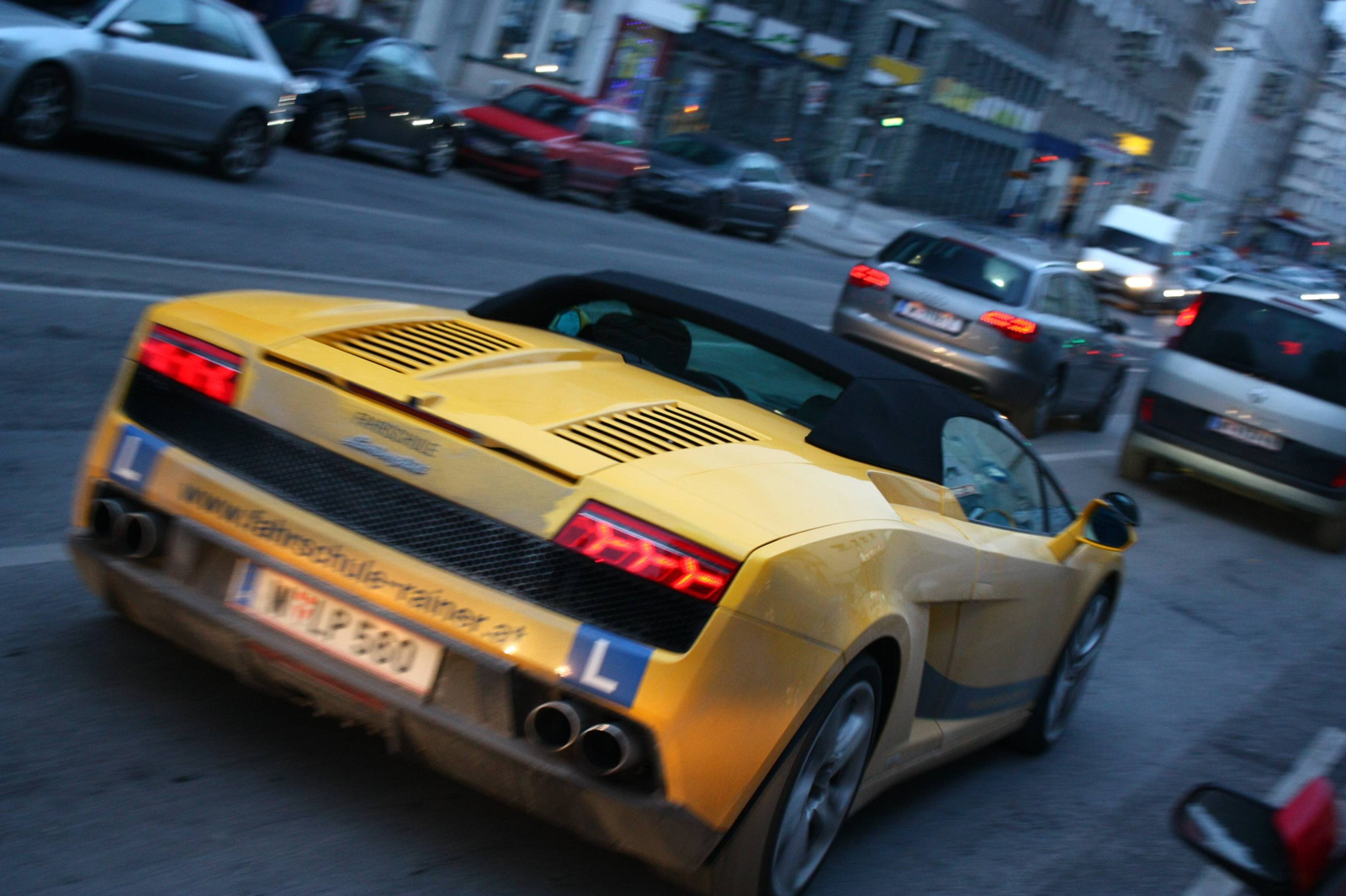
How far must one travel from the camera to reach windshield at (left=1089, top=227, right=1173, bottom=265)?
3591 centimetres

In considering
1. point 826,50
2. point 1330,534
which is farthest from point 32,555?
point 826,50

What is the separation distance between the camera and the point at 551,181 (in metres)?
22.2

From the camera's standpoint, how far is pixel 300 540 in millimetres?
3248

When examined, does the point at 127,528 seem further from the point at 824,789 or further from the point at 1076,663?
the point at 1076,663

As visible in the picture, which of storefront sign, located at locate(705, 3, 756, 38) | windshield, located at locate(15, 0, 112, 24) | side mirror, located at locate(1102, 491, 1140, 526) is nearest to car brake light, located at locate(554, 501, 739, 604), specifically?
side mirror, located at locate(1102, 491, 1140, 526)

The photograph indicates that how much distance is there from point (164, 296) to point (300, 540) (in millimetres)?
5989

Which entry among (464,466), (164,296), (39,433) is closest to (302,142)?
(164,296)

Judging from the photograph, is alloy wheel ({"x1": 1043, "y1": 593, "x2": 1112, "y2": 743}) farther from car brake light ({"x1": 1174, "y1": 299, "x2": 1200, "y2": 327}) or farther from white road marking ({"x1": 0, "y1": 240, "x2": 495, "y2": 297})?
car brake light ({"x1": 1174, "y1": 299, "x2": 1200, "y2": 327})

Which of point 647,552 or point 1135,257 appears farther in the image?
point 1135,257

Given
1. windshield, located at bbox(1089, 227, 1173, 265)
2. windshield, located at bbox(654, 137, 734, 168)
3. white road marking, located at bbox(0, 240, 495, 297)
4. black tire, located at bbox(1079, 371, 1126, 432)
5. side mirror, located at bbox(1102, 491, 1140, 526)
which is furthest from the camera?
windshield, located at bbox(1089, 227, 1173, 265)

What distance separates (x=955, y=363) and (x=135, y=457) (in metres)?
9.60

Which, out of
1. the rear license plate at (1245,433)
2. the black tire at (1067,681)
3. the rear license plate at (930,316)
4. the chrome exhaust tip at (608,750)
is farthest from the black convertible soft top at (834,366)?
the rear license plate at (930,316)

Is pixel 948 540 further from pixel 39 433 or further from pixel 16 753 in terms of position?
pixel 39 433

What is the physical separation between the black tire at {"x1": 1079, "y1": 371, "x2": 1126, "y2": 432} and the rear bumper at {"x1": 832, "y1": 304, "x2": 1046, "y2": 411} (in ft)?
7.49
